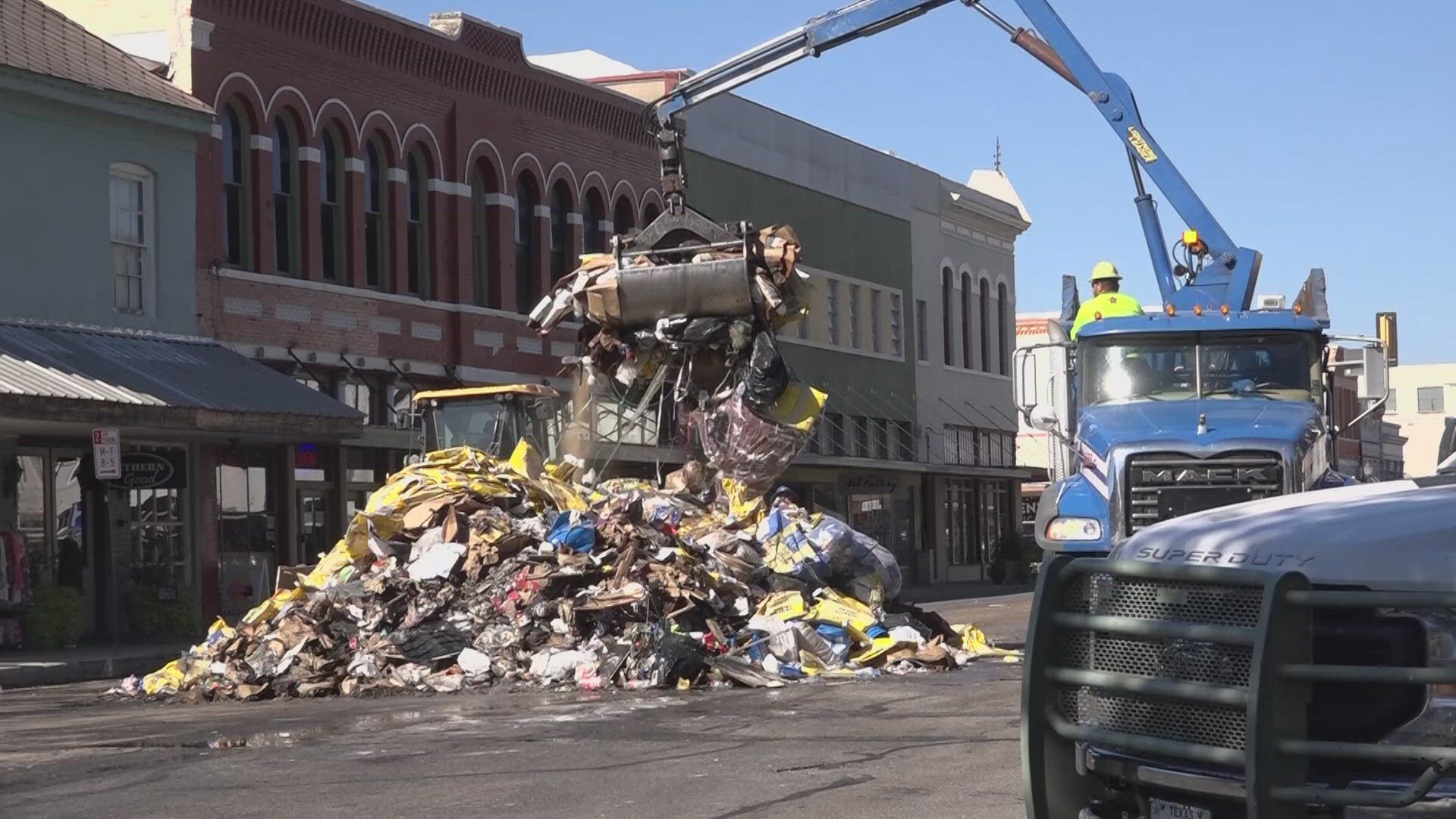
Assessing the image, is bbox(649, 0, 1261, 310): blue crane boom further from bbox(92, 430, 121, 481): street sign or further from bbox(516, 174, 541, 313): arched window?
bbox(516, 174, 541, 313): arched window

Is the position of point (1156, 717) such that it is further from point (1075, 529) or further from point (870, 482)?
point (870, 482)

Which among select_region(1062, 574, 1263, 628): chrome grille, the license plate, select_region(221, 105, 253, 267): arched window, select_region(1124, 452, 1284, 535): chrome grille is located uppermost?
select_region(221, 105, 253, 267): arched window

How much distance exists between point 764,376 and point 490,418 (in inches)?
359

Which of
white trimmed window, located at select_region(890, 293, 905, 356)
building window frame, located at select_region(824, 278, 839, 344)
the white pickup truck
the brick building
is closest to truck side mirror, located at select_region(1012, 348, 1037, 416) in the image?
the white pickup truck

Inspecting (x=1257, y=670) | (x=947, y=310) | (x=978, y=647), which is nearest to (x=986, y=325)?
(x=947, y=310)

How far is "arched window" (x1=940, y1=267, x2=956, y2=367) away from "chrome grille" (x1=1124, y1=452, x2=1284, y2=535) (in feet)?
138

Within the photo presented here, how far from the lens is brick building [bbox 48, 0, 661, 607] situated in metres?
30.4

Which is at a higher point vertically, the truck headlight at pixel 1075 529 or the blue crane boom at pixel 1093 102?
the blue crane boom at pixel 1093 102

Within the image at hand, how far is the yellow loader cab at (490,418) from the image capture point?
28.3 metres

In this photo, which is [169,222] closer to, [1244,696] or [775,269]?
[775,269]

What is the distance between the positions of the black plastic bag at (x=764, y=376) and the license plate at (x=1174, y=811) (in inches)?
574

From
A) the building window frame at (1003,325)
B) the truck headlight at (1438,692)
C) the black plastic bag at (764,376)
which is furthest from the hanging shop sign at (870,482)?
the truck headlight at (1438,692)

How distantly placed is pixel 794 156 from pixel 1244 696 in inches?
1736

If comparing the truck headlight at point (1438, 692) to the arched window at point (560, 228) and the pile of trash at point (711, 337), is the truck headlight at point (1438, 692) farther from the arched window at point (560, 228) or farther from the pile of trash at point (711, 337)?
the arched window at point (560, 228)
